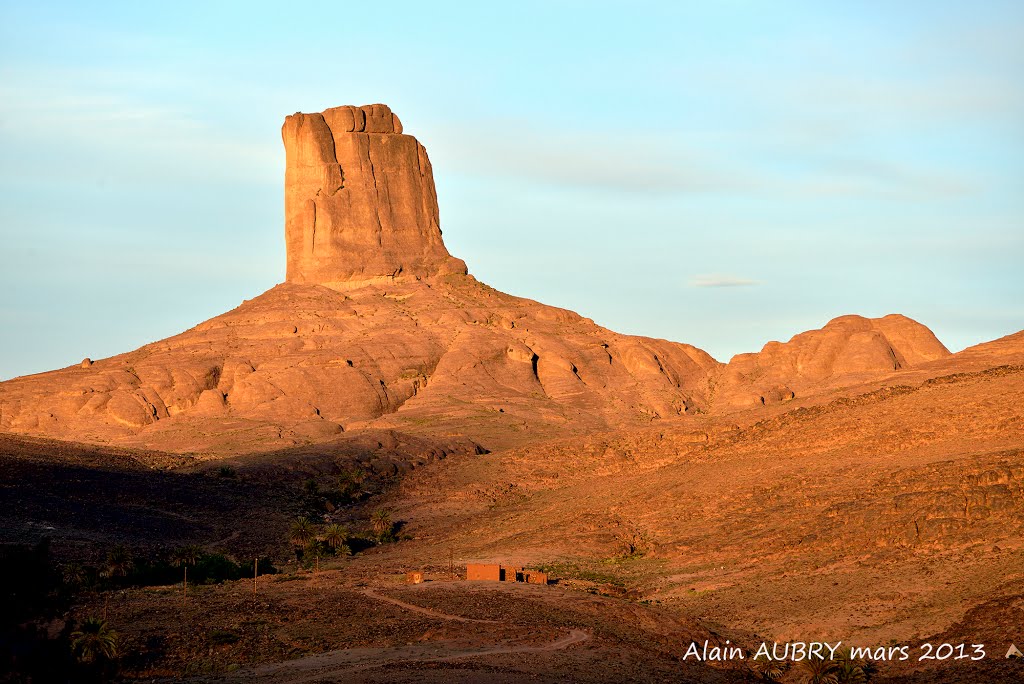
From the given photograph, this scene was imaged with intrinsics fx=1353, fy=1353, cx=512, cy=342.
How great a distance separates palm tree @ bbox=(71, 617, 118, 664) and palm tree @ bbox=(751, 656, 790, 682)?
1930 centimetres

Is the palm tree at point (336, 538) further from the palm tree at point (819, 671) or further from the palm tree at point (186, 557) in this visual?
the palm tree at point (819, 671)

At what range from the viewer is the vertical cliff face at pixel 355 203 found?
16050 cm

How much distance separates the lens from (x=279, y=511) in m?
87.4

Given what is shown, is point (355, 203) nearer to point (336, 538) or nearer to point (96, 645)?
point (336, 538)

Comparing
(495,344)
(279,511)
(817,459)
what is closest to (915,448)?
(817,459)

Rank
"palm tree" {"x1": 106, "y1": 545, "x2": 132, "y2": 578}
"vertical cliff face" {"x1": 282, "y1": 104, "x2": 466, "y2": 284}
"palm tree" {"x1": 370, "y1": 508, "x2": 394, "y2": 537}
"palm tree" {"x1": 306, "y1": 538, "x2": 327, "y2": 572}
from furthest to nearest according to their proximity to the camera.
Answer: "vertical cliff face" {"x1": 282, "y1": 104, "x2": 466, "y2": 284} < "palm tree" {"x1": 370, "y1": 508, "x2": 394, "y2": 537} < "palm tree" {"x1": 306, "y1": 538, "x2": 327, "y2": 572} < "palm tree" {"x1": 106, "y1": 545, "x2": 132, "y2": 578}

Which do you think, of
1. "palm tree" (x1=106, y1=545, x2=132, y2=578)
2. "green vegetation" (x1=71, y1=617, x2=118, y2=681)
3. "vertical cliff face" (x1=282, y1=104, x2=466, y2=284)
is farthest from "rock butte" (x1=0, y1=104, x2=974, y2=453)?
"green vegetation" (x1=71, y1=617, x2=118, y2=681)

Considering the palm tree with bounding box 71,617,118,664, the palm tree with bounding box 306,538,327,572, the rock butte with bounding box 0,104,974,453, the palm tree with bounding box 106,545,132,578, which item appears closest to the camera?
the palm tree with bounding box 71,617,118,664

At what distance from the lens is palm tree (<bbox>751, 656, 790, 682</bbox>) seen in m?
40.8

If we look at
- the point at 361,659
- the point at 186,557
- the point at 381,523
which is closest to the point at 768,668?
the point at 361,659

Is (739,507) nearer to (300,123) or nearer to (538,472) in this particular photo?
(538,472)

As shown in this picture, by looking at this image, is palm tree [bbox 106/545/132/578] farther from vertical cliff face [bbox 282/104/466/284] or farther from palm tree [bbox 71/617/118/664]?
vertical cliff face [bbox 282/104/466/284]

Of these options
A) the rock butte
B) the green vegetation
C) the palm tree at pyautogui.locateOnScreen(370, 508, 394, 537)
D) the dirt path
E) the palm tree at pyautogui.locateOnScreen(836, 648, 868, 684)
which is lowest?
the palm tree at pyautogui.locateOnScreen(836, 648, 868, 684)

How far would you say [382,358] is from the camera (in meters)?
136
